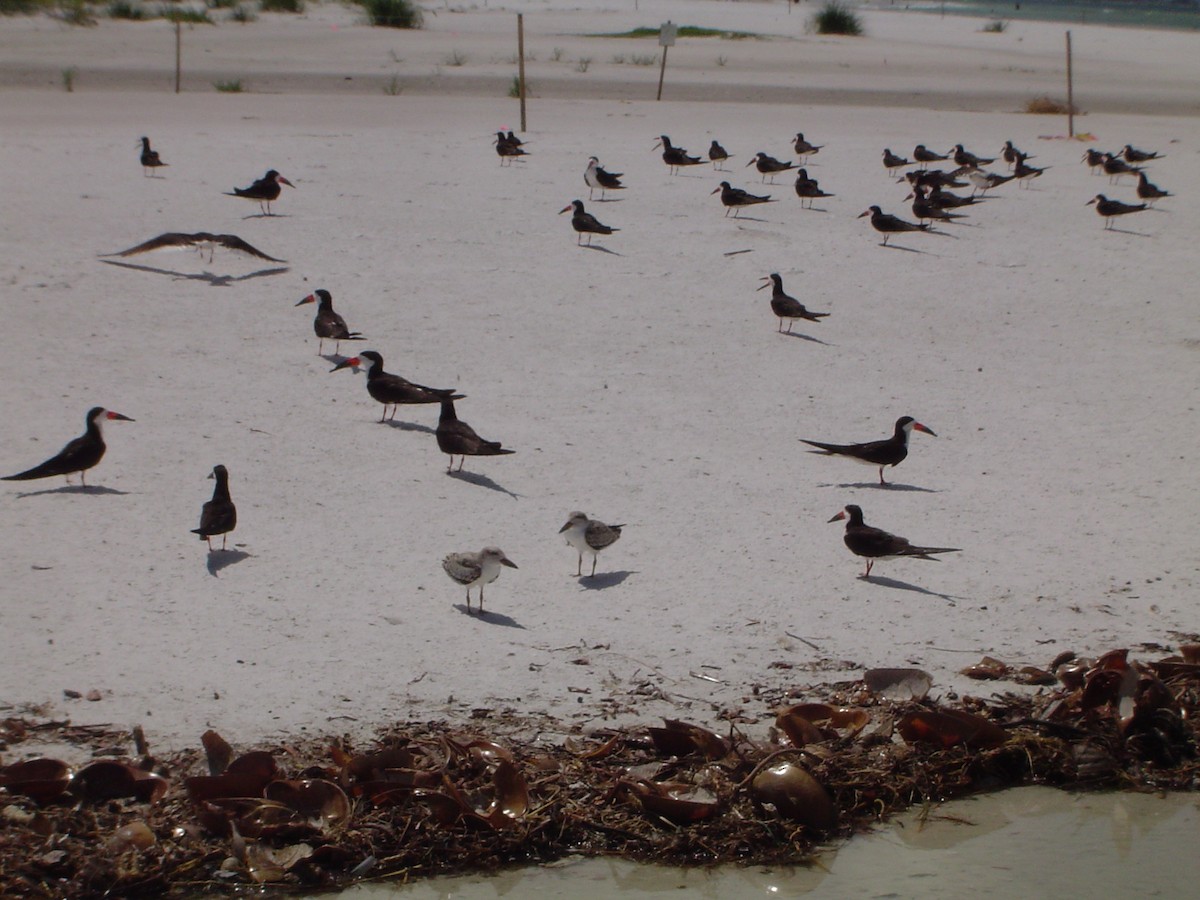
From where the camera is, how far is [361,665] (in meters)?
6.82

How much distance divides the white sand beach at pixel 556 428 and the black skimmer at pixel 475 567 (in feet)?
0.68

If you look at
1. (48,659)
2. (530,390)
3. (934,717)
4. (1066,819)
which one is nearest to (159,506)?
(48,659)

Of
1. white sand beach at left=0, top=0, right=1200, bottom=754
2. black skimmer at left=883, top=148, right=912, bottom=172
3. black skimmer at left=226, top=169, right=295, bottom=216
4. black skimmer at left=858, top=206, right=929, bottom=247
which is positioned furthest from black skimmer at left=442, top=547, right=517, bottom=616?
black skimmer at left=883, top=148, right=912, bottom=172

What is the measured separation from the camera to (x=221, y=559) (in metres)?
8.02

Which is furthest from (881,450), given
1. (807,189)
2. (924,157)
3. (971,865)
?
(924,157)

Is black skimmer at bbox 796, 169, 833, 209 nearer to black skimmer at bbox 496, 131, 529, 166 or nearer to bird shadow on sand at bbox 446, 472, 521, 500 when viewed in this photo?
black skimmer at bbox 496, 131, 529, 166

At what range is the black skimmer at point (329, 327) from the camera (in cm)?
1180

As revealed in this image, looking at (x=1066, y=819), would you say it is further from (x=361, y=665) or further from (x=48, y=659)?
(x=48, y=659)

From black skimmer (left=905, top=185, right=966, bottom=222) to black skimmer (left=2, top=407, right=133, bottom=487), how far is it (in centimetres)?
1136

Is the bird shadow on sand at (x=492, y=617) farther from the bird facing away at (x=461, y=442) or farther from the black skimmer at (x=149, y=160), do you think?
the black skimmer at (x=149, y=160)

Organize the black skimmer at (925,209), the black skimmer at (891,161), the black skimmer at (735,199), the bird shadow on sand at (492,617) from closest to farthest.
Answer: the bird shadow on sand at (492,617) < the black skimmer at (735,199) < the black skimmer at (925,209) < the black skimmer at (891,161)

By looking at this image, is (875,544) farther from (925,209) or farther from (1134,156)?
(1134,156)

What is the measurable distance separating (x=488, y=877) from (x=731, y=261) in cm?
1078

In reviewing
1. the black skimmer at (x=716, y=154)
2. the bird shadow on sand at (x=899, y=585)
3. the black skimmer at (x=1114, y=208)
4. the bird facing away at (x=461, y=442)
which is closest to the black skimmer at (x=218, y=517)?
the bird facing away at (x=461, y=442)
